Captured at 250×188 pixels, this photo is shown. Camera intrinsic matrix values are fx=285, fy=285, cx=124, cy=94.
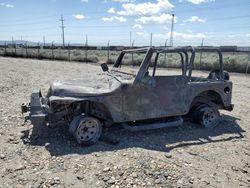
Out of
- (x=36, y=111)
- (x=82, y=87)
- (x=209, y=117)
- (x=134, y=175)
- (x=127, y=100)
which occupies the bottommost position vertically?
(x=134, y=175)

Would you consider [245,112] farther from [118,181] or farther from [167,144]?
[118,181]

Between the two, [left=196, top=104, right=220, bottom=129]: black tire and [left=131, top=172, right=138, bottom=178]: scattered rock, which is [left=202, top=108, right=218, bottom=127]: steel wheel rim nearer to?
[left=196, top=104, right=220, bottom=129]: black tire

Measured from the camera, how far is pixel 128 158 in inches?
189

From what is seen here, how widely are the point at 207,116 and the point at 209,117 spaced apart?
70 mm


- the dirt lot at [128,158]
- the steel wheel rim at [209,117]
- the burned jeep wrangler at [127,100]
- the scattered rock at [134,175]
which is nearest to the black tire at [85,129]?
the burned jeep wrangler at [127,100]

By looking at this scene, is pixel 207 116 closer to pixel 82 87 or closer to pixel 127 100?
pixel 127 100

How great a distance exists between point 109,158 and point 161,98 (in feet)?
5.81

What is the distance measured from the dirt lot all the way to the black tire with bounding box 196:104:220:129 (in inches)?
6.2

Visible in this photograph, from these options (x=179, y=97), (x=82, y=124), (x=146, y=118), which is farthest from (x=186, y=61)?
(x=82, y=124)

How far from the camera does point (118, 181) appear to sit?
4.11 m

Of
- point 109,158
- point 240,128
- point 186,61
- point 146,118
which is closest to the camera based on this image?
point 109,158

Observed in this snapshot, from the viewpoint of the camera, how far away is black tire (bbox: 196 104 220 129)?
6611mm

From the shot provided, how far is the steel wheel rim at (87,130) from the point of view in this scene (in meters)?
5.25

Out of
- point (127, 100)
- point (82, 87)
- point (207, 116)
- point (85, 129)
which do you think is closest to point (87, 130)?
point (85, 129)
